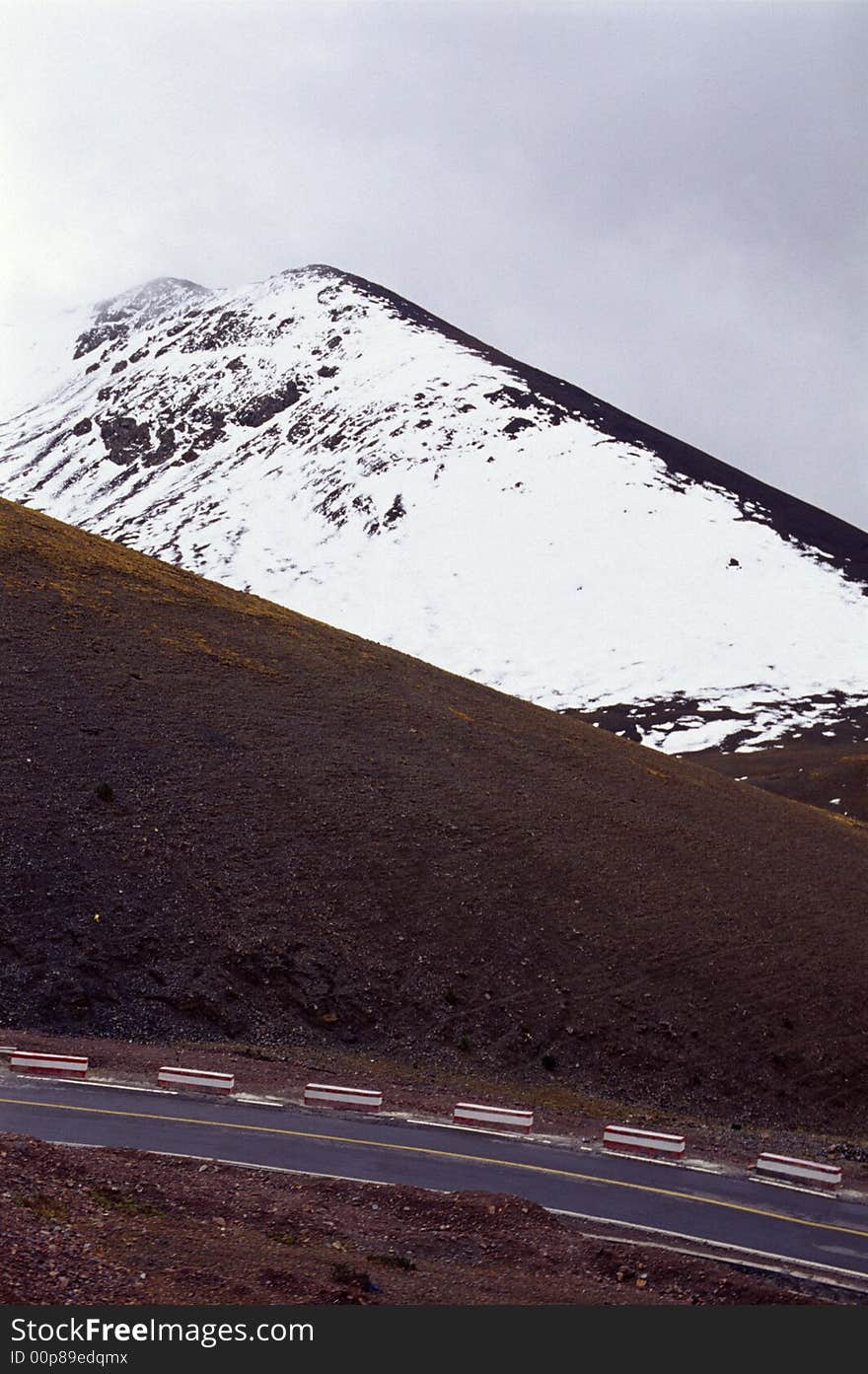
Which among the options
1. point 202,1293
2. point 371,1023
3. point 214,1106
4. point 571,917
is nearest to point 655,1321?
point 202,1293

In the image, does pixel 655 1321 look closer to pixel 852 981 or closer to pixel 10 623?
pixel 852 981

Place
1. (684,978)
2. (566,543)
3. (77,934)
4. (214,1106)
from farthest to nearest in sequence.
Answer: (566,543)
(684,978)
(77,934)
(214,1106)

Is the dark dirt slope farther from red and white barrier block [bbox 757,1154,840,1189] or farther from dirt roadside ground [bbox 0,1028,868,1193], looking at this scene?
red and white barrier block [bbox 757,1154,840,1189]

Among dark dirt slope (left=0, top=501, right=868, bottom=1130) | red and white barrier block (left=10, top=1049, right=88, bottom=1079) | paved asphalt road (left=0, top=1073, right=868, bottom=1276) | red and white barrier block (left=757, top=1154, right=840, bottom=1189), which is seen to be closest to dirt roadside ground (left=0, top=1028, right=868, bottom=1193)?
red and white barrier block (left=10, top=1049, right=88, bottom=1079)

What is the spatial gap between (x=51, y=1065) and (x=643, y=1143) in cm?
1498

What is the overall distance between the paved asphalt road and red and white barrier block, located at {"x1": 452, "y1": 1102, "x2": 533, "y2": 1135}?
68 cm

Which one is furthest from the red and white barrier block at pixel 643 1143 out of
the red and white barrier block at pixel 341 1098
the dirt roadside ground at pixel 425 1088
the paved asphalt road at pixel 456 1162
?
the red and white barrier block at pixel 341 1098

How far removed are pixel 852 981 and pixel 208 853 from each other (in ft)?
82.1

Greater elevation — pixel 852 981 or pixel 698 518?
pixel 698 518

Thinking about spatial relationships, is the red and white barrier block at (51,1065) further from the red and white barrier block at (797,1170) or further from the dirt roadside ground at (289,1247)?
the red and white barrier block at (797,1170)

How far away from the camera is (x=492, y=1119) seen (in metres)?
28.3

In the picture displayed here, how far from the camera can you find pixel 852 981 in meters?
42.4

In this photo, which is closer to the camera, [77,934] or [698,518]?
[77,934]

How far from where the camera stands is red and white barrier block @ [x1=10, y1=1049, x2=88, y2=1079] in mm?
27609
